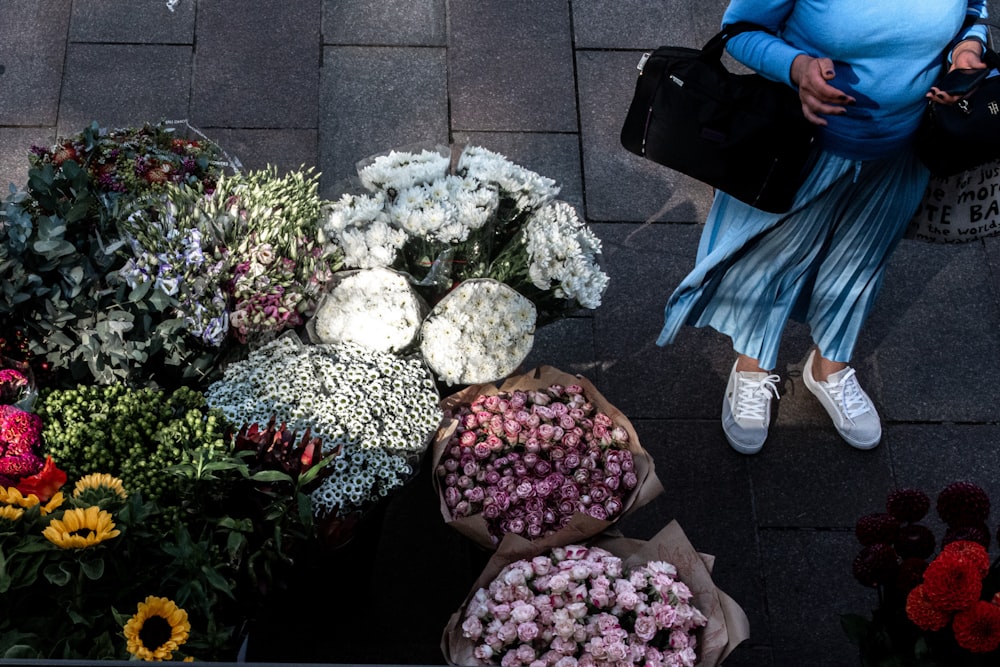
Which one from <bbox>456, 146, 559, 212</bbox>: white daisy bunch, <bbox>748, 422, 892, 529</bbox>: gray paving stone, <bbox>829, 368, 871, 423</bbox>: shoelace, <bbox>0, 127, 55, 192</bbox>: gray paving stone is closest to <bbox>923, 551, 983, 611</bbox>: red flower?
<bbox>456, 146, 559, 212</bbox>: white daisy bunch

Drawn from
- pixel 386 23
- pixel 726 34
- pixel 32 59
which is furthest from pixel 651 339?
pixel 32 59

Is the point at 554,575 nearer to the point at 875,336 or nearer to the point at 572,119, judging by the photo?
the point at 875,336

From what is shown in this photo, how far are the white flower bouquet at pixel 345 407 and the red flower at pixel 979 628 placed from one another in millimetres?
1176

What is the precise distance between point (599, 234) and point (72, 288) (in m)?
2.05

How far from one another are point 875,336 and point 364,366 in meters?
2.09

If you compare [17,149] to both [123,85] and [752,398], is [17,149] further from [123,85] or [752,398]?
[752,398]

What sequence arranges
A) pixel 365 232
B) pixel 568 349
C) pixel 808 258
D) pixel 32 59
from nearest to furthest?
1. pixel 365 232
2. pixel 808 258
3. pixel 568 349
4. pixel 32 59

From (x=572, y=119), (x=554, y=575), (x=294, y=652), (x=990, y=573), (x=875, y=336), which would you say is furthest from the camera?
(x=572, y=119)

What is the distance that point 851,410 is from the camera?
331cm

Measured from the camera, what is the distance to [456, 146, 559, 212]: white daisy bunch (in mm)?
2441

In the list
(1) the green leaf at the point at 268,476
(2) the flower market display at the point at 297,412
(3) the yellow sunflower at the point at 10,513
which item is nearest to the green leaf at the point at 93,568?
Result: (2) the flower market display at the point at 297,412

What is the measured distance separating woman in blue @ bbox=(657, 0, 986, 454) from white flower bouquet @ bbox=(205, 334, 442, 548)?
1002 mm

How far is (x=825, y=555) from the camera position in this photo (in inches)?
123

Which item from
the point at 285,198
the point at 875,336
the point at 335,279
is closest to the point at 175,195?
the point at 285,198
